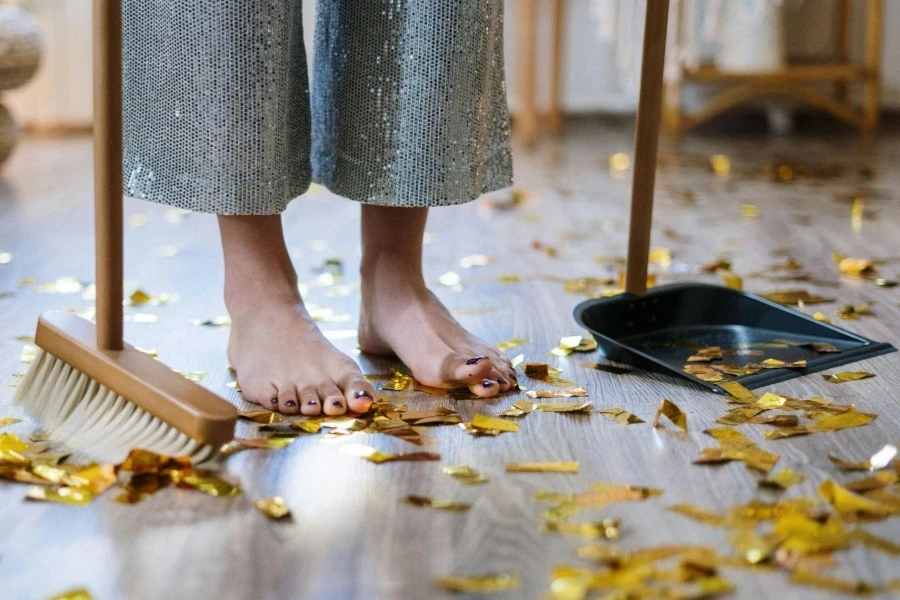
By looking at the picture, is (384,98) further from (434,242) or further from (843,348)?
(434,242)

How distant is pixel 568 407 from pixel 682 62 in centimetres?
224

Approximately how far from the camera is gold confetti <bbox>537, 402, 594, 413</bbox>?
823 mm

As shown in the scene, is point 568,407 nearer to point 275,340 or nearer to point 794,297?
point 275,340

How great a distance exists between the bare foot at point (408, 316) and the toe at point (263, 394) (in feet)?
0.45

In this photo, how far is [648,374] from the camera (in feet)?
3.03

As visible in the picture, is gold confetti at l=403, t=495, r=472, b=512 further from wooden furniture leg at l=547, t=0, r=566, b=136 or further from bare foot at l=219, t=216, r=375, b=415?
wooden furniture leg at l=547, t=0, r=566, b=136

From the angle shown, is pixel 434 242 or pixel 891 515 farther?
pixel 434 242

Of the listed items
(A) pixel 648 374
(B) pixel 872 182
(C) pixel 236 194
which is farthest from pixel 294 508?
(B) pixel 872 182

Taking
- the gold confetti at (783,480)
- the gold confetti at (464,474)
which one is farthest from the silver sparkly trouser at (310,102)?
the gold confetti at (783,480)

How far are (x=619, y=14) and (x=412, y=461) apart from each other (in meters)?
2.39

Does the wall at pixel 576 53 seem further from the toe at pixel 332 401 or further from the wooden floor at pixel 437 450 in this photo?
the toe at pixel 332 401

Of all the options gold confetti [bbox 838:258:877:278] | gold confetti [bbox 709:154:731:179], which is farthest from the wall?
gold confetti [bbox 838:258:877:278]

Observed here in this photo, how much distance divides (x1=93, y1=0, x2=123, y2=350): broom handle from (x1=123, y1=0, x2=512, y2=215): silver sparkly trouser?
0.09 meters

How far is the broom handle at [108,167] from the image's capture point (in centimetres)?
69
